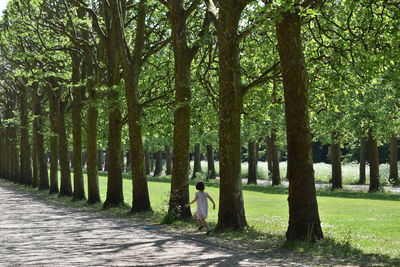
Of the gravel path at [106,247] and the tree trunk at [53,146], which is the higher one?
the tree trunk at [53,146]

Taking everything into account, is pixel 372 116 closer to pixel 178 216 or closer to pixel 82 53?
pixel 82 53

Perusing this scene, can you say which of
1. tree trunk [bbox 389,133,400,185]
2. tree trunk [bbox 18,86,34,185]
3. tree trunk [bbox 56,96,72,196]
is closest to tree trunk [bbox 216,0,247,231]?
tree trunk [bbox 56,96,72,196]

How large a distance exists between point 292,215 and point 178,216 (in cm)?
636

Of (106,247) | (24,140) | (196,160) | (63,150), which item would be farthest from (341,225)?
(196,160)

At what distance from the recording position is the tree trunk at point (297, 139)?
1266 centimetres

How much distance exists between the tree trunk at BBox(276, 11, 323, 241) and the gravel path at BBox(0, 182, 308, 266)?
1.50 metres

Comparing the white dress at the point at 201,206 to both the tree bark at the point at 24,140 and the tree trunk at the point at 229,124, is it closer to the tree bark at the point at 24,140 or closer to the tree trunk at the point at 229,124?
the tree trunk at the point at 229,124

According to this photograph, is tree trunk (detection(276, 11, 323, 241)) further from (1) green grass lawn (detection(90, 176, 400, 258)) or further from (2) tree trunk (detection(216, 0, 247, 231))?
(2) tree trunk (detection(216, 0, 247, 231))

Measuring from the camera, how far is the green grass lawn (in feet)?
44.3

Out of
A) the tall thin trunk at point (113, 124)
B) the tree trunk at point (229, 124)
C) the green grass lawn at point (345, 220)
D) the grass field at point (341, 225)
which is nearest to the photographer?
the grass field at point (341, 225)

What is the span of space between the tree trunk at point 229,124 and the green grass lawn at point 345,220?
76 cm

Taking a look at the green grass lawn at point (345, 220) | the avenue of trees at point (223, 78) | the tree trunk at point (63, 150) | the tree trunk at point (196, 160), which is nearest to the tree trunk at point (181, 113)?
the avenue of trees at point (223, 78)

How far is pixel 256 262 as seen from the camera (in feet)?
34.3

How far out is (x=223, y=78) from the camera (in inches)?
609
